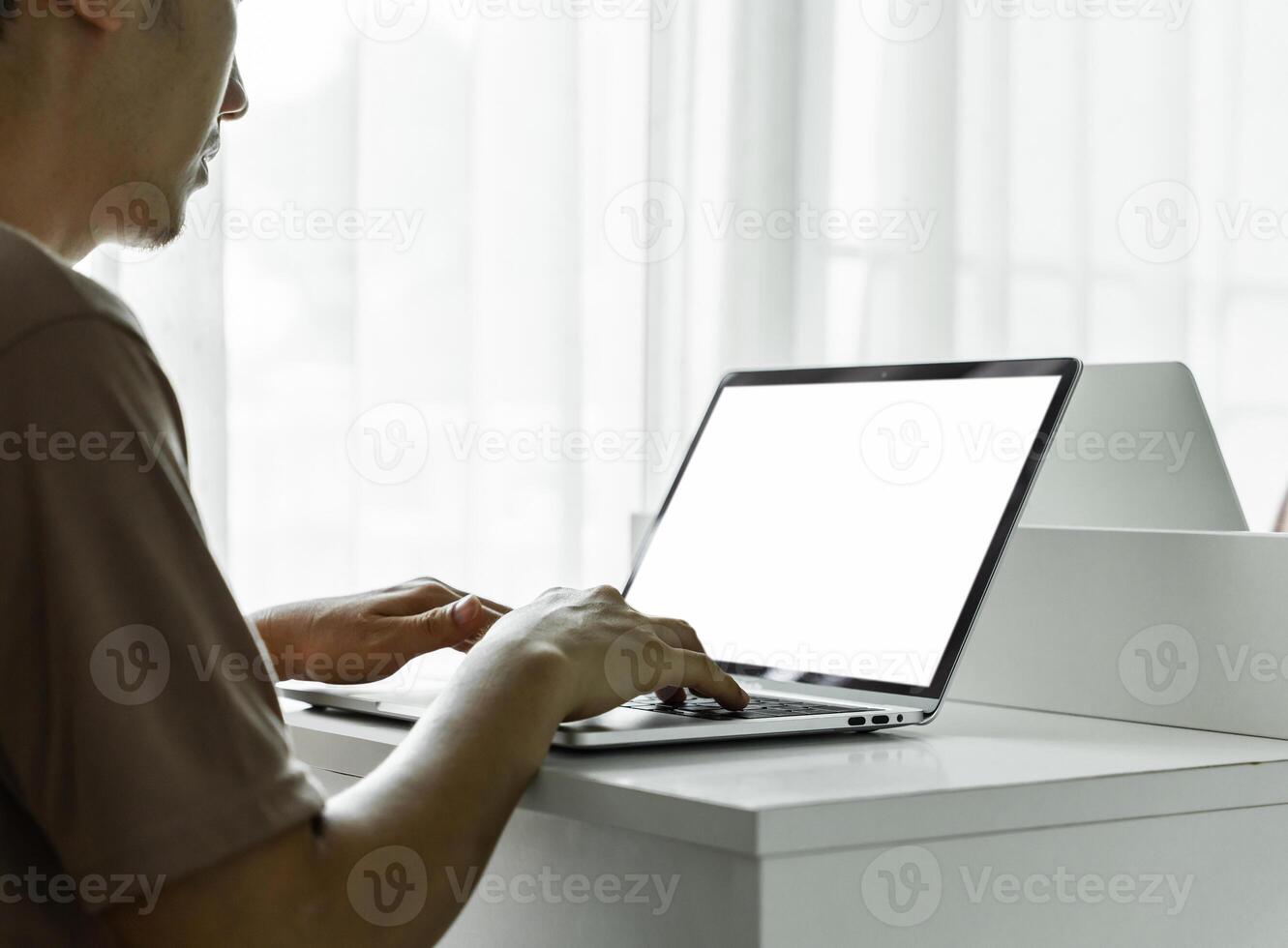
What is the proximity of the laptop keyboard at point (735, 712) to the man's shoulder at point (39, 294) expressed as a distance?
38 cm

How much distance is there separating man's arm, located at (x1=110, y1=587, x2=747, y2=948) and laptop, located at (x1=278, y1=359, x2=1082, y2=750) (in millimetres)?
36

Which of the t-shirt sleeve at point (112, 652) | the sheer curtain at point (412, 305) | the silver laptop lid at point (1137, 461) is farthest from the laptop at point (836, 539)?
the sheer curtain at point (412, 305)

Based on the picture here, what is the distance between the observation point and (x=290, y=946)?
0.60m

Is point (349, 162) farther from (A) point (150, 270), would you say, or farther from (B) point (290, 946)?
(B) point (290, 946)

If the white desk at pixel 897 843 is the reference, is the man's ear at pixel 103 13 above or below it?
above

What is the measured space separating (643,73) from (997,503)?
1462 mm

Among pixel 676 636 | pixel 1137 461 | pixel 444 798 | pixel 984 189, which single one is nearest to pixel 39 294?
pixel 444 798

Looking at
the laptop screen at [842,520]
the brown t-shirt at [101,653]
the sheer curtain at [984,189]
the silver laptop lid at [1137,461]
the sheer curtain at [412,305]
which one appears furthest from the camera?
the sheer curtain at [984,189]

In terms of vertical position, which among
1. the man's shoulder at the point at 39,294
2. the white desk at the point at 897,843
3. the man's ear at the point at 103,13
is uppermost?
the man's ear at the point at 103,13

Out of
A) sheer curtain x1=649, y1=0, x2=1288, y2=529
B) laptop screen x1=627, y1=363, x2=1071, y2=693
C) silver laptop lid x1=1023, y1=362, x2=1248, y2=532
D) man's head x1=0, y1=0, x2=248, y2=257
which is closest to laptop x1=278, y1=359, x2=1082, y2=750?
laptop screen x1=627, y1=363, x2=1071, y2=693

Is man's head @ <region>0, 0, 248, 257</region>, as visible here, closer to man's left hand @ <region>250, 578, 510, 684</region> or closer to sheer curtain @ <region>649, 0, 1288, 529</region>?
man's left hand @ <region>250, 578, 510, 684</region>

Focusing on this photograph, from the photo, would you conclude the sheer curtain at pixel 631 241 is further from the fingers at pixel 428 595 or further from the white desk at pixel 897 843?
the white desk at pixel 897 843

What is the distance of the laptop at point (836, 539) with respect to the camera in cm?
90

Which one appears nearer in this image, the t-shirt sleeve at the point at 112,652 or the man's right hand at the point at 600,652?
the t-shirt sleeve at the point at 112,652
